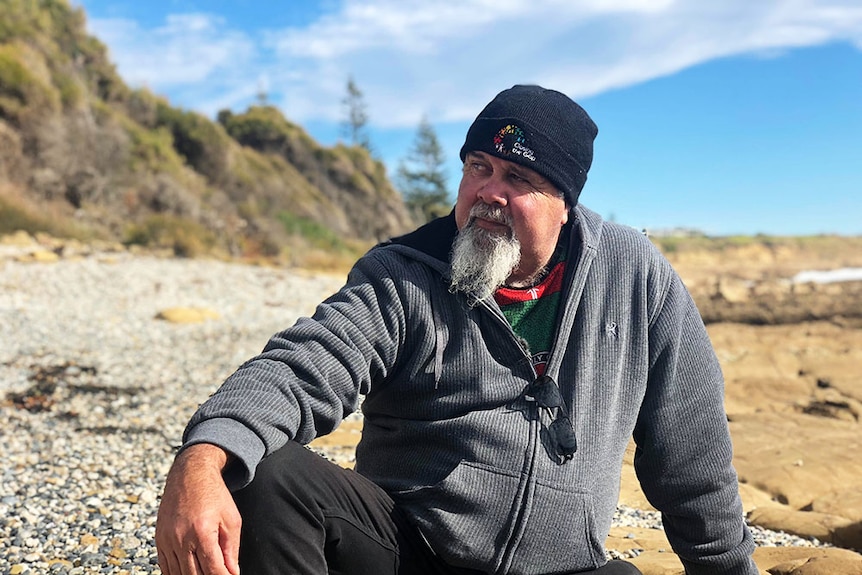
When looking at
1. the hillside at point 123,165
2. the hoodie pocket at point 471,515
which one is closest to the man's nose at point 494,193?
the hoodie pocket at point 471,515

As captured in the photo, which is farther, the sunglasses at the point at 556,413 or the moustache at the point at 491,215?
the moustache at the point at 491,215

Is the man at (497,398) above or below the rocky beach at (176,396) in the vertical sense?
above

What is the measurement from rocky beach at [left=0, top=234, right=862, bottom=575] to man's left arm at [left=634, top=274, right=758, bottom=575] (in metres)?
0.48

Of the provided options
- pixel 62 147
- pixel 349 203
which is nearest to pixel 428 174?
pixel 349 203

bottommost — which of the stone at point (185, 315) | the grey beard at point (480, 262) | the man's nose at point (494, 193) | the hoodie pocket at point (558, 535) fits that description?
the stone at point (185, 315)

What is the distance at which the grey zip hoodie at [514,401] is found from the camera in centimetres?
212

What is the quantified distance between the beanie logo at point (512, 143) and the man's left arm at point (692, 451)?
625mm

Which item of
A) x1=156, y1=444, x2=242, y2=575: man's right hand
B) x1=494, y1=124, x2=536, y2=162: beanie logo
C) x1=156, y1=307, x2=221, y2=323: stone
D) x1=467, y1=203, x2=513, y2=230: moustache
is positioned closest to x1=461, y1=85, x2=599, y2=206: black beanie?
x1=494, y1=124, x2=536, y2=162: beanie logo

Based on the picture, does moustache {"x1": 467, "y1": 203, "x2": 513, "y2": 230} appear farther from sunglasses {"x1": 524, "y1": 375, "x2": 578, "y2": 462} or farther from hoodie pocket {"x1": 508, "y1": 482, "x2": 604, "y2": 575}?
hoodie pocket {"x1": 508, "y1": 482, "x2": 604, "y2": 575}

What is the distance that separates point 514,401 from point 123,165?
1822 cm

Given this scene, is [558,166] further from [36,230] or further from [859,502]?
[36,230]

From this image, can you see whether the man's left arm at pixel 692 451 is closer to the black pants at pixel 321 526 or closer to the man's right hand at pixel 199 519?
the black pants at pixel 321 526

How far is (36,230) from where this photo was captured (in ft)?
47.1

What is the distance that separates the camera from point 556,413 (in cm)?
224
